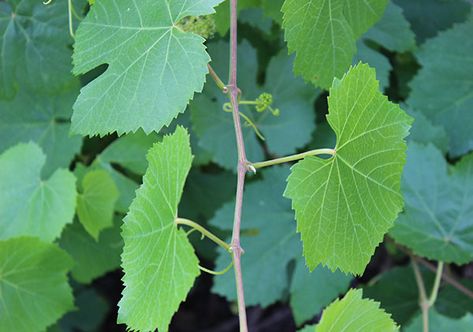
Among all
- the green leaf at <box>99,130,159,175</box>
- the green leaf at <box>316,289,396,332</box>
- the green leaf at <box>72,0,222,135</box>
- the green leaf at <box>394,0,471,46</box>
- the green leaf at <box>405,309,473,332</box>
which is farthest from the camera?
Result: the green leaf at <box>394,0,471,46</box>

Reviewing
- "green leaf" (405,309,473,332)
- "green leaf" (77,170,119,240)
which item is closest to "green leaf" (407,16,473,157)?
"green leaf" (405,309,473,332)

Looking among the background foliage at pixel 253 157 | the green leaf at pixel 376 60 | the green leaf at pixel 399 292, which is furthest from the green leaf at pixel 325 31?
the green leaf at pixel 399 292

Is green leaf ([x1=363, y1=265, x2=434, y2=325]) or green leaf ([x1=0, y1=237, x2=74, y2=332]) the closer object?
green leaf ([x1=0, y1=237, x2=74, y2=332])

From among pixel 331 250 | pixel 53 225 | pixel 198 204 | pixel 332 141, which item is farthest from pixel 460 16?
pixel 53 225

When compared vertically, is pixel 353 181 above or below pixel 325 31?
below

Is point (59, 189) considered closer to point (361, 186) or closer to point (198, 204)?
point (198, 204)

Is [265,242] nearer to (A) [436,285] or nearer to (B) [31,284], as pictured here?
(A) [436,285]

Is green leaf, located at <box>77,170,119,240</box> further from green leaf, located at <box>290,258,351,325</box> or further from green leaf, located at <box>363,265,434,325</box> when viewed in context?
green leaf, located at <box>363,265,434,325</box>

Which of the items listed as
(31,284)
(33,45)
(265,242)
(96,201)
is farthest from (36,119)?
(265,242)
